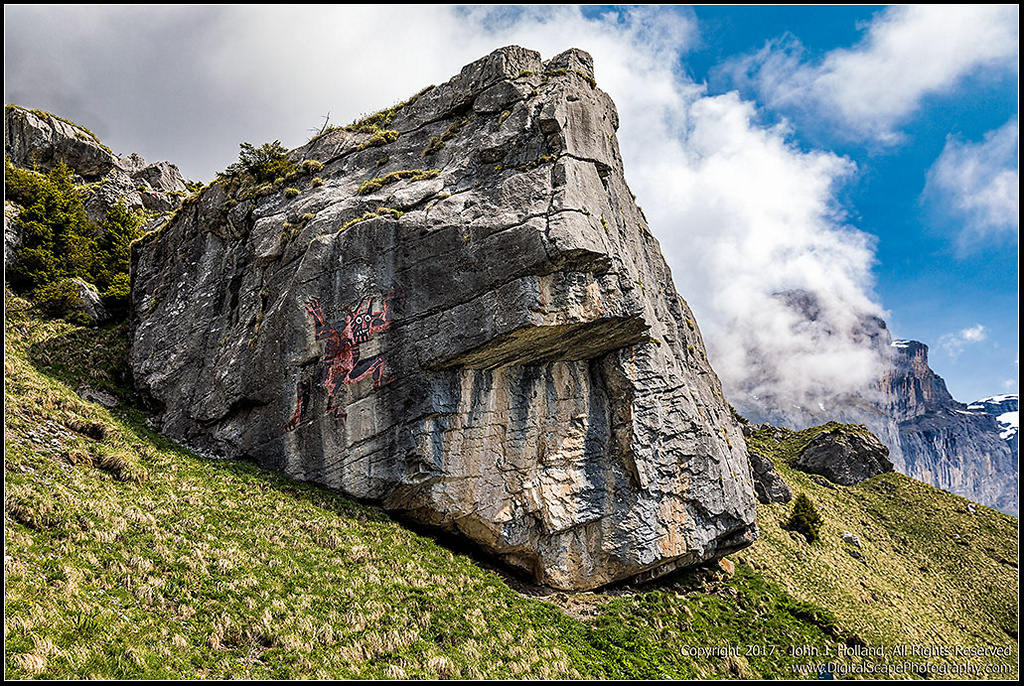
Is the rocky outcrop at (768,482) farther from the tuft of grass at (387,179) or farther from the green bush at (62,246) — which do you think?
the green bush at (62,246)

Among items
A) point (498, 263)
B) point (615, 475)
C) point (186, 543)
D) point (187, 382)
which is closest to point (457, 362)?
point (498, 263)

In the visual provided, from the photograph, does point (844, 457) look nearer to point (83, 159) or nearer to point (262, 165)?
point (262, 165)

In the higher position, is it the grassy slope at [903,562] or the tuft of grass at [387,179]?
the tuft of grass at [387,179]

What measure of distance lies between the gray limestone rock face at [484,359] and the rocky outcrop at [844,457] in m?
42.8

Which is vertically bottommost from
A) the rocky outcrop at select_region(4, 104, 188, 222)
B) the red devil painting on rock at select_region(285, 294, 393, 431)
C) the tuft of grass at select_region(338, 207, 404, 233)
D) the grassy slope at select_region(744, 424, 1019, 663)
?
the grassy slope at select_region(744, 424, 1019, 663)

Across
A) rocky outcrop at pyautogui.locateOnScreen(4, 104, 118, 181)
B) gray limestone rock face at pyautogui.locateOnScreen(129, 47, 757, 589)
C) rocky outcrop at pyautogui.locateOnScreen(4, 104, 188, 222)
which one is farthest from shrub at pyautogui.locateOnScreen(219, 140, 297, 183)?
rocky outcrop at pyautogui.locateOnScreen(4, 104, 118, 181)

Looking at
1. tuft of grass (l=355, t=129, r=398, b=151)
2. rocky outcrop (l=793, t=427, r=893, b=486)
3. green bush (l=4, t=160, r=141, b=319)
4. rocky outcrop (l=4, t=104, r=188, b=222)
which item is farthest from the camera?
rocky outcrop (l=793, t=427, r=893, b=486)

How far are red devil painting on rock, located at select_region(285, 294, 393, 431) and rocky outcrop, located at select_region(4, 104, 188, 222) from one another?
31.4 m

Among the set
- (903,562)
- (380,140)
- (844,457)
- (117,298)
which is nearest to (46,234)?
(117,298)

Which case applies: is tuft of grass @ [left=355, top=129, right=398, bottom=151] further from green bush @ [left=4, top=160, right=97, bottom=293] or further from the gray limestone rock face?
green bush @ [left=4, top=160, right=97, bottom=293]

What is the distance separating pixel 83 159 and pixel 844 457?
293ft

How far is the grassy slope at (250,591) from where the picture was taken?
43.4 feet

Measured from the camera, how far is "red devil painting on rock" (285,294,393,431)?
25734 millimetres

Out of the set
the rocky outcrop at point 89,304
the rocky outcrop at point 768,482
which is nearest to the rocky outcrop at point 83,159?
the rocky outcrop at point 89,304
